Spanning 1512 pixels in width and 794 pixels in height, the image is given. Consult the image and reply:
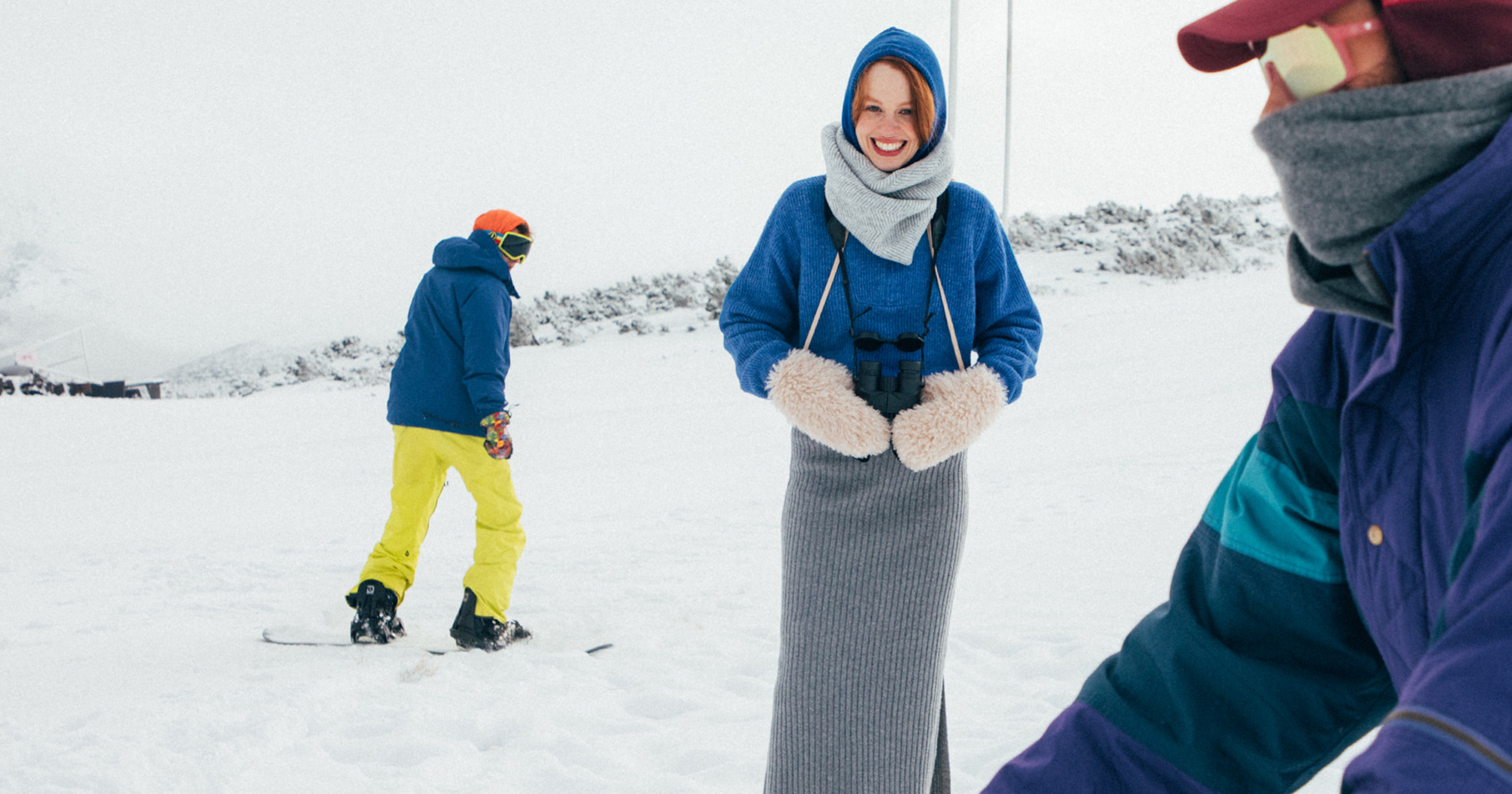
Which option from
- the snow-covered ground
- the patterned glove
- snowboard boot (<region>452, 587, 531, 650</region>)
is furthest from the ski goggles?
snowboard boot (<region>452, 587, 531, 650</region>)

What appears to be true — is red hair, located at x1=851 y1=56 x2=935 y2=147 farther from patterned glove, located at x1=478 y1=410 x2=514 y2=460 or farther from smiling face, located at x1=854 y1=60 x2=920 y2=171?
patterned glove, located at x1=478 y1=410 x2=514 y2=460

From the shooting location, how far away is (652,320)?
16.9 meters

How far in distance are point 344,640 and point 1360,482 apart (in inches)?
166

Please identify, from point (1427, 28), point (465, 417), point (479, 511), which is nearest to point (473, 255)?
point (465, 417)

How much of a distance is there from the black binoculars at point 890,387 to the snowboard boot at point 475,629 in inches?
101

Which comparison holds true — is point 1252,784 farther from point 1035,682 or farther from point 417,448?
point 417,448

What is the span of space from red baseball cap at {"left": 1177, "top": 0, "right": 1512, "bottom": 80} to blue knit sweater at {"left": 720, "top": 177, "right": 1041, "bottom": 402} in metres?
1.29

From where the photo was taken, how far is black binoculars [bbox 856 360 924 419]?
2088 millimetres

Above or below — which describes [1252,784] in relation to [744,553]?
above

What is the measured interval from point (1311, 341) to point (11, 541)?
7.97 meters

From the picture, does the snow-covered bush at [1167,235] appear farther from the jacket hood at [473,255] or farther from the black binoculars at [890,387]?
the black binoculars at [890,387]

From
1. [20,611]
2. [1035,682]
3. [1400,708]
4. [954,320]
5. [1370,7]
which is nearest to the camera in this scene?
[1400,708]

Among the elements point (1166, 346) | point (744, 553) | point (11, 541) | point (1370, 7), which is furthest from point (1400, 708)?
point (1166, 346)

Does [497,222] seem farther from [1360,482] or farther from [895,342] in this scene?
[1360,482]
